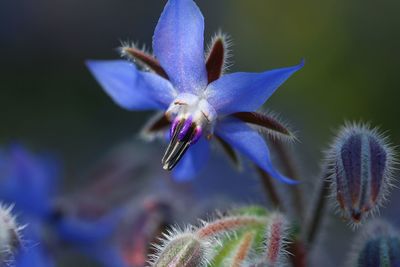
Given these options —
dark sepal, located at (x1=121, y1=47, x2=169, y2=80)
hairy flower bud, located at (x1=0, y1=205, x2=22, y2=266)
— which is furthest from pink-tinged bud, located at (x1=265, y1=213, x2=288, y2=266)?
hairy flower bud, located at (x1=0, y1=205, x2=22, y2=266)

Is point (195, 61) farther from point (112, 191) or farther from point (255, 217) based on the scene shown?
point (112, 191)

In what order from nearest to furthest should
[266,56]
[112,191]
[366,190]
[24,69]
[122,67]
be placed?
[366,190] < [122,67] < [112,191] < [266,56] < [24,69]

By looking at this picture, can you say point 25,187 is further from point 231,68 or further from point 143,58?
point 231,68

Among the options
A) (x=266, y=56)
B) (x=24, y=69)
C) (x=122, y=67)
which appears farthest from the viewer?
(x=24, y=69)

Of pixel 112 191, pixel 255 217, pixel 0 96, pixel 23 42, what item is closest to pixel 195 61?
pixel 255 217

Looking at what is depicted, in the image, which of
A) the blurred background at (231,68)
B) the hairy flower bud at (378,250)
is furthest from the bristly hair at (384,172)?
the blurred background at (231,68)

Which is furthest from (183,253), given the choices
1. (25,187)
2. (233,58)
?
(233,58)
